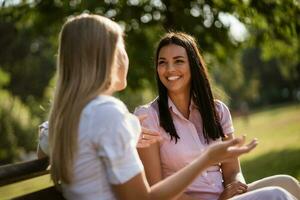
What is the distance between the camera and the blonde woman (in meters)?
2.27

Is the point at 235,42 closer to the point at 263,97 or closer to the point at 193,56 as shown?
the point at 193,56

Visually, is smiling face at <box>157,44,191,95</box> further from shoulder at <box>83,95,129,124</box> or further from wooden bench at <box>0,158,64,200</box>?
shoulder at <box>83,95,129,124</box>

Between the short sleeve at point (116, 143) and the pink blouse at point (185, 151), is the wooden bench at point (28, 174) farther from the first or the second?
the pink blouse at point (185, 151)

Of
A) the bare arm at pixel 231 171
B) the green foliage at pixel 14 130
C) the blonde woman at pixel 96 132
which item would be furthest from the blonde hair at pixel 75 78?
the green foliage at pixel 14 130

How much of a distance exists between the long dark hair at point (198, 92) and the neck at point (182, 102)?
5cm

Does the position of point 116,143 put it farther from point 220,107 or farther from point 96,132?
point 220,107

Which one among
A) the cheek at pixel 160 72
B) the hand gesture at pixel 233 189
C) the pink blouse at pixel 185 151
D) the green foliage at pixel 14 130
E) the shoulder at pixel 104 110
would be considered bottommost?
the green foliage at pixel 14 130

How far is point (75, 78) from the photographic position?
7.80 feet

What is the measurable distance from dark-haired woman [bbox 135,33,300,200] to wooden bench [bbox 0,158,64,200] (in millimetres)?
838

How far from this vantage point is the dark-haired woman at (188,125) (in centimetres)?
350

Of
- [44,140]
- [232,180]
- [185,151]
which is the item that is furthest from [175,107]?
[44,140]

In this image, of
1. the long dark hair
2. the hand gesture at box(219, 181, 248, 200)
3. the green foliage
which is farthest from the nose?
the green foliage

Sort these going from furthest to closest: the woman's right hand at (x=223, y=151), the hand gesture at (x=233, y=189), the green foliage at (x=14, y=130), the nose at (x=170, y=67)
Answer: the green foliage at (x=14, y=130) → the nose at (x=170, y=67) → the hand gesture at (x=233, y=189) → the woman's right hand at (x=223, y=151)

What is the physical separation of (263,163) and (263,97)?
205 ft
